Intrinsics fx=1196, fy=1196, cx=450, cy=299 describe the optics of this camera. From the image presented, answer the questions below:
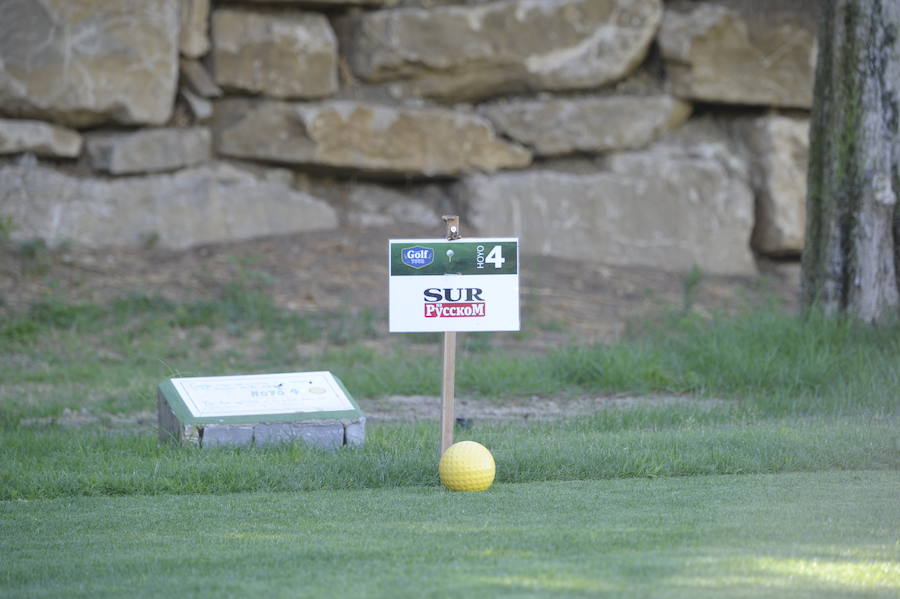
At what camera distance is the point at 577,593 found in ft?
12.4

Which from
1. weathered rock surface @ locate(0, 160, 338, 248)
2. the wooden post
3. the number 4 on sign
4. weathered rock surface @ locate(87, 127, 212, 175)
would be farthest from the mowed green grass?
weathered rock surface @ locate(87, 127, 212, 175)

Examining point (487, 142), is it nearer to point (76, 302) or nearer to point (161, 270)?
point (161, 270)

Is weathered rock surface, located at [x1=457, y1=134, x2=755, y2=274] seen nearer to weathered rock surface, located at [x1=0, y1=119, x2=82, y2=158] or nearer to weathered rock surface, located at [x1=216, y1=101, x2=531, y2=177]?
weathered rock surface, located at [x1=216, y1=101, x2=531, y2=177]

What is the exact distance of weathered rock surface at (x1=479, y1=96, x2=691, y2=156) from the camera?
13.1 metres

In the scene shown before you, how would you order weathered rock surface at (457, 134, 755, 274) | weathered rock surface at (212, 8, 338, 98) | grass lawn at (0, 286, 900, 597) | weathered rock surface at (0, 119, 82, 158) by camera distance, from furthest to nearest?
weathered rock surface at (457, 134, 755, 274) < weathered rock surface at (212, 8, 338, 98) < weathered rock surface at (0, 119, 82, 158) < grass lawn at (0, 286, 900, 597)

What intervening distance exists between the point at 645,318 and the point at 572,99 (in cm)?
329

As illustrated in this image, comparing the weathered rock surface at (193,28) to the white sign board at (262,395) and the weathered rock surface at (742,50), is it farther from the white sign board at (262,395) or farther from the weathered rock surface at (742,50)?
the white sign board at (262,395)

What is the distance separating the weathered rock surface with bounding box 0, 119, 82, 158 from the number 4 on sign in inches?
292

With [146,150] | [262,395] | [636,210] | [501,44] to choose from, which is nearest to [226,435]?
[262,395]

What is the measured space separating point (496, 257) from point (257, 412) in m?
1.80

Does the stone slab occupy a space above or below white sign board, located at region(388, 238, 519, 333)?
below

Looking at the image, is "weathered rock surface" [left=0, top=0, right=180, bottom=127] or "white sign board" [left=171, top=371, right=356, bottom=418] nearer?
"white sign board" [left=171, top=371, right=356, bottom=418]

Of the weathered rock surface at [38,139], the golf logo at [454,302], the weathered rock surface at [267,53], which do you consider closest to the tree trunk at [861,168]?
the golf logo at [454,302]

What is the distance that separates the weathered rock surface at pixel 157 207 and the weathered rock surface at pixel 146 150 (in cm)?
12
